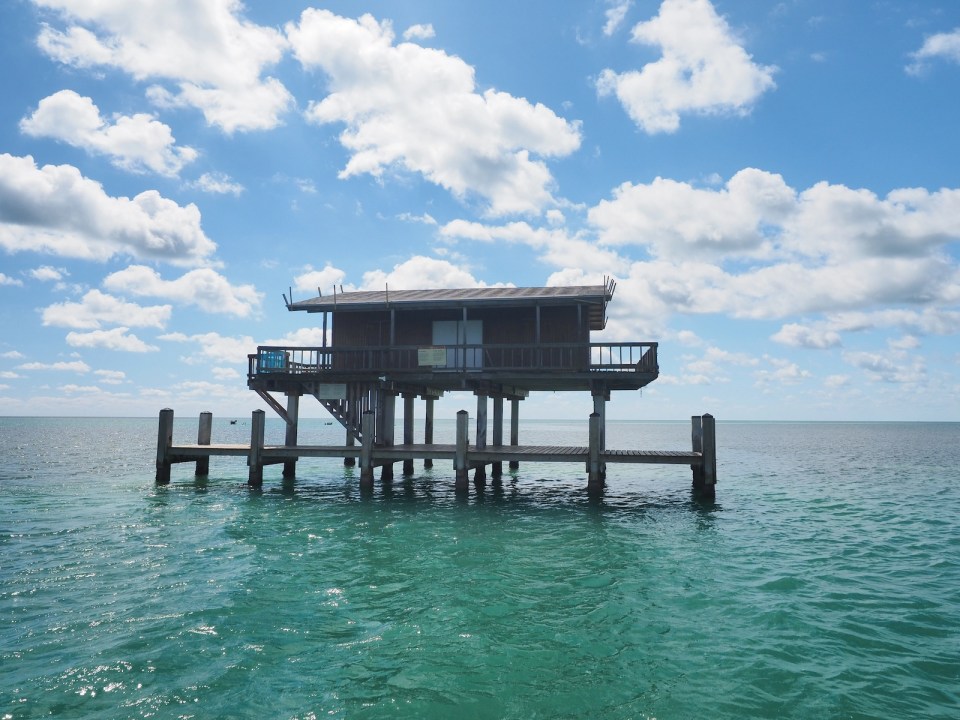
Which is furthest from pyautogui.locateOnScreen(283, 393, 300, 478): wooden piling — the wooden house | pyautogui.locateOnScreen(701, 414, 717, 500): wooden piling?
pyautogui.locateOnScreen(701, 414, 717, 500): wooden piling

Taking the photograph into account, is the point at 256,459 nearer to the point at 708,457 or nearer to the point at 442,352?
the point at 442,352

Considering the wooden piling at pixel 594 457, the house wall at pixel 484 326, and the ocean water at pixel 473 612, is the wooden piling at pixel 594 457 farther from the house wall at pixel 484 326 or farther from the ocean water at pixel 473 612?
the house wall at pixel 484 326

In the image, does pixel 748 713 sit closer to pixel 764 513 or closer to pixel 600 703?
pixel 600 703

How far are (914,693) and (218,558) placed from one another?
39.0 ft

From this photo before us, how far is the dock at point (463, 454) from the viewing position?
2014cm

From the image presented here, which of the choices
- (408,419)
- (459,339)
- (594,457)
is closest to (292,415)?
(408,419)

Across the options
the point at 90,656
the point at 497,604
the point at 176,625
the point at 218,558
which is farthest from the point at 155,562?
the point at 497,604

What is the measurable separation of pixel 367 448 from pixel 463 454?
3432 mm

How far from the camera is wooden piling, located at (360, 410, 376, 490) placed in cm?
2158

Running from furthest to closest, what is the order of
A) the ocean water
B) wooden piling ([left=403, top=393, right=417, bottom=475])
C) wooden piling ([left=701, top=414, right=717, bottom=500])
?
wooden piling ([left=403, top=393, right=417, bottom=475]) → wooden piling ([left=701, top=414, right=717, bottom=500]) → the ocean water

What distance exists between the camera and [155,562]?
41.5 feet

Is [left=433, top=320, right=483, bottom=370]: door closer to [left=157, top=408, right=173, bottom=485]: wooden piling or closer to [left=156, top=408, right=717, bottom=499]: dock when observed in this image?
[left=156, top=408, right=717, bottom=499]: dock

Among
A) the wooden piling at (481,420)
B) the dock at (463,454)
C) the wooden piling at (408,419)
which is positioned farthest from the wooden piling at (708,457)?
the wooden piling at (408,419)

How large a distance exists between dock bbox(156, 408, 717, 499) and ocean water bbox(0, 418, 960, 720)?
1.59 metres
